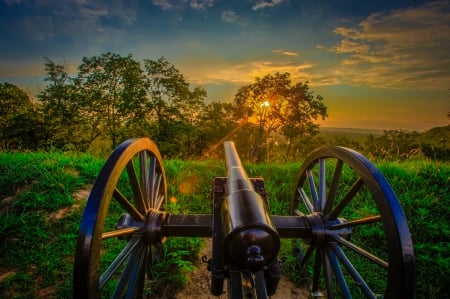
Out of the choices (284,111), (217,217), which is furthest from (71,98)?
(217,217)

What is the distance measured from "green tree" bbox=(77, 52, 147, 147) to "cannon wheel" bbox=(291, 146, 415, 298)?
83.1 feet

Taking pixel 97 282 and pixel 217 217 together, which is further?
pixel 217 217

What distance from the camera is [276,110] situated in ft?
111

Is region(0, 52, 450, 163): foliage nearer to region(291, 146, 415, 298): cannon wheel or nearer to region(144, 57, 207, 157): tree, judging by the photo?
region(144, 57, 207, 157): tree

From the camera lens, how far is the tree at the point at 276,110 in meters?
32.4

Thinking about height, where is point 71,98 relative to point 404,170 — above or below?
above

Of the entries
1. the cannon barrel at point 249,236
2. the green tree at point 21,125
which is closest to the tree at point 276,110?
the green tree at point 21,125

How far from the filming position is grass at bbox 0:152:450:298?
3004mm

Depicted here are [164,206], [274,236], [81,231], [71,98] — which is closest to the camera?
[274,236]

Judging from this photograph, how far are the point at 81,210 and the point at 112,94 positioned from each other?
84.2ft

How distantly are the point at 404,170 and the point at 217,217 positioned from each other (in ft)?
15.8

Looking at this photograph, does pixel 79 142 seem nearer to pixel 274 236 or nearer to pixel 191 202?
pixel 191 202

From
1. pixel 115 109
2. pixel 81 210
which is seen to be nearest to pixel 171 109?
pixel 115 109

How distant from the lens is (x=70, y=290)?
283cm
